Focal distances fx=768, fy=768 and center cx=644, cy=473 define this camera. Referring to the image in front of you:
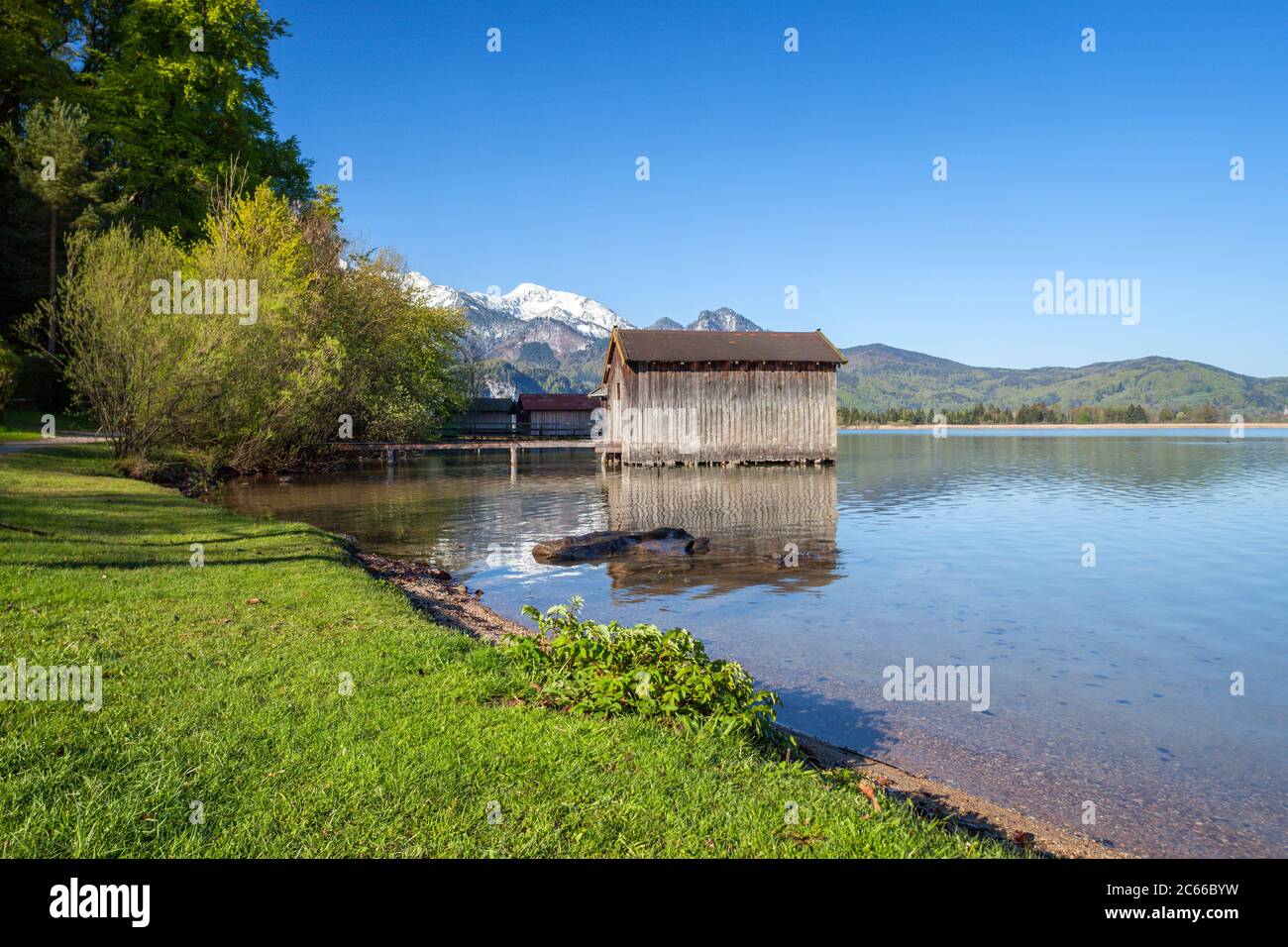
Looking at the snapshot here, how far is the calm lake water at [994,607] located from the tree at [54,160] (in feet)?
58.6

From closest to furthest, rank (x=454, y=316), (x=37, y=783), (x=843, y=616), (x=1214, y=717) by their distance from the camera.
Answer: (x=37, y=783), (x=1214, y=717), (x=843, y=616), (x=454, y=316)

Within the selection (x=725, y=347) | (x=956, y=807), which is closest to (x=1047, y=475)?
(x=725, y=347)

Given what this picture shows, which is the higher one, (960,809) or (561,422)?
(561,422)

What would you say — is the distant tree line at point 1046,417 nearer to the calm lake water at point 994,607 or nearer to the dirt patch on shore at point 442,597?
the calm lake water at point 994,607

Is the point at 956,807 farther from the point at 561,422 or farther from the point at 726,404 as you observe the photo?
the point at 561,422

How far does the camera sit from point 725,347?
5103 centimetres

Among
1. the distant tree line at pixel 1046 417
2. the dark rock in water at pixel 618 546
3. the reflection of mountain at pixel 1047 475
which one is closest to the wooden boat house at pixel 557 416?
the reflection of mountain at pixel 1047 475

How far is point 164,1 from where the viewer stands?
38344 mm

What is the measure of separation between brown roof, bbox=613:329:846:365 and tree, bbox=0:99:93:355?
97.7 feet

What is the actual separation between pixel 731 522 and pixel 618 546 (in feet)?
Result: 21.7

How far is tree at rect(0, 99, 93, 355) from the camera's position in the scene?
3678 cm
